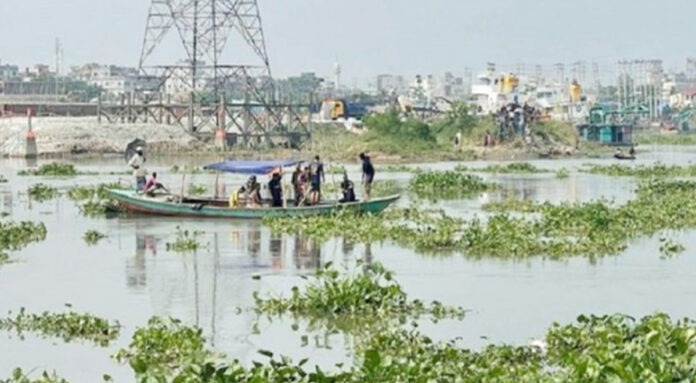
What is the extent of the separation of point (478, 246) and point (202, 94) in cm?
6309

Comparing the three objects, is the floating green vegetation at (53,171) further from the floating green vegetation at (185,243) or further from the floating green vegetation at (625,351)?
the floating green vegetation at (625,351)

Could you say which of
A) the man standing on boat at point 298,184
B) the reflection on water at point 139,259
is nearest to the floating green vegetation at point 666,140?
the man standing on boat at point 298,184

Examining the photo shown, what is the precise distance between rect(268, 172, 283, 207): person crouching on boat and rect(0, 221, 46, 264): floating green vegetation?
4.97 metres

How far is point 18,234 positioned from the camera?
28.4 meters

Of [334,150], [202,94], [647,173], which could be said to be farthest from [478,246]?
[202,94]

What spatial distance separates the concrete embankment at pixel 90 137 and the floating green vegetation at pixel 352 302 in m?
54.0

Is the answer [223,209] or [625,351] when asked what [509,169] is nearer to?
[223,209]

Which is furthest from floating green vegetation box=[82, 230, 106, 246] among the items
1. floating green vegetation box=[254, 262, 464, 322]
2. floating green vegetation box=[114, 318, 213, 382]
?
floating green vegetation box=[114, 318, 213, 382]

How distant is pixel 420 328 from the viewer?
Answer: 1803 centimetres

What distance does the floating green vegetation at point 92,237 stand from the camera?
28.1 meters

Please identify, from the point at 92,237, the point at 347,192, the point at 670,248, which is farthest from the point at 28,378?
the point at 347,192

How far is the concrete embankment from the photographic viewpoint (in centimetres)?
7306

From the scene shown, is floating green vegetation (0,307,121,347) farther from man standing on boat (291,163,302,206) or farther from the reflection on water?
man standing on boat (291,163,302,206)

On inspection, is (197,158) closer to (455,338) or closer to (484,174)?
(484,174)
